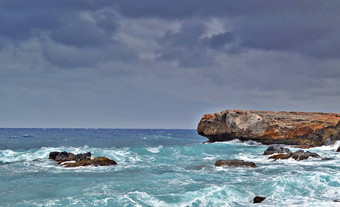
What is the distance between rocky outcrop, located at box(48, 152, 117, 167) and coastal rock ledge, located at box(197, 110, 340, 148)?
1176 inches

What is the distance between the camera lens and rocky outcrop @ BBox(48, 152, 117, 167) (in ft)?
88.9

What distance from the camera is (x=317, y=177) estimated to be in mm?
19641

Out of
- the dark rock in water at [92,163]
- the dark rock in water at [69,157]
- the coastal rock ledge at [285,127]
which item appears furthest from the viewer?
the coastal rock ledge at [285,127]

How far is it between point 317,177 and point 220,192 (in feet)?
25.4

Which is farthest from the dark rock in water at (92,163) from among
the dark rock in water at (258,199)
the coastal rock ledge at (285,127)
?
the coastal rock ledge at (285,127)

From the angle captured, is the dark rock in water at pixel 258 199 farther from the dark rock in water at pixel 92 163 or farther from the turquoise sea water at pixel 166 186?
the dark rock in water at pixel 92 163

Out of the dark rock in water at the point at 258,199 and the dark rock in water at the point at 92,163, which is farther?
the dark rock in water at the point at 92,163

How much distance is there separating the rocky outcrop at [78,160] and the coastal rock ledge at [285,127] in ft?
98.0

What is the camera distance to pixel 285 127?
50.1 metres

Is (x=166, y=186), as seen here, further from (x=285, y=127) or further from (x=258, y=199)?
(x=285, y=127)

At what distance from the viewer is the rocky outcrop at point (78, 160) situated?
2709cm

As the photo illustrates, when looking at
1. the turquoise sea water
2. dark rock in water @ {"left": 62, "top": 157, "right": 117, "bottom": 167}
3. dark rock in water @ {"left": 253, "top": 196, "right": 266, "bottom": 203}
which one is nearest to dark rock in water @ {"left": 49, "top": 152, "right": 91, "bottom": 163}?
dark rock in water @ {"left": 62, "top": 157, "right": 117, "bottom": 167}

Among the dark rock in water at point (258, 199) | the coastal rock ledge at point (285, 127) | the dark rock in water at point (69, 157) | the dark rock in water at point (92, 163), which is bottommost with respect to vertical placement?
the dark rock in water at point (258, 199)

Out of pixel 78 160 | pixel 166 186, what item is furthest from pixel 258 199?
pixel 78 160
